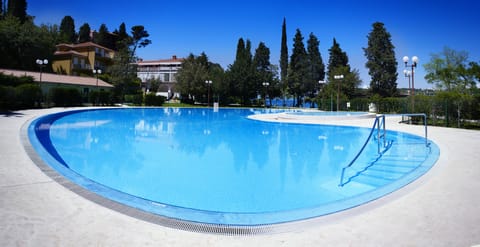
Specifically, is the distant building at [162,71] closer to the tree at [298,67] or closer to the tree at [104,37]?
the tree at [104,37]

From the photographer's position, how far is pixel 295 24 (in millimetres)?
47500

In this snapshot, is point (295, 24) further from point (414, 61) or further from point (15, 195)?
point (15, 195)

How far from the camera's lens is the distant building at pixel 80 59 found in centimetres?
4559

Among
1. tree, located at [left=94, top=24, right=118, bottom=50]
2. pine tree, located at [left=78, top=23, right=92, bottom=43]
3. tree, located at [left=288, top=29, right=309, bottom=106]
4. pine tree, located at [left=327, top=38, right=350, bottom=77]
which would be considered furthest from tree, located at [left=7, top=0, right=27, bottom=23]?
pine tree, located at [left=327, top=38, right=350, bottom=77]

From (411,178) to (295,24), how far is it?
46.4 metres

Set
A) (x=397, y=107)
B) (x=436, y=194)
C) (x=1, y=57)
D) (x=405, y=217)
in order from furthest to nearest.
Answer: (x=1, y=57), (x=397, y=107), (x=436, y=194), (x=405, y=217)

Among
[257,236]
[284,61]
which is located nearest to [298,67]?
[284,61]

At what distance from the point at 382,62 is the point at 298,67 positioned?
12.6m

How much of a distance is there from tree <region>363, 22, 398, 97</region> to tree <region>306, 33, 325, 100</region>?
803 centimetres

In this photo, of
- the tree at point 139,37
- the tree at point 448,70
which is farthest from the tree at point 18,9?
the tree at point 448,70

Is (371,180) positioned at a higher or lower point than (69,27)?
lower

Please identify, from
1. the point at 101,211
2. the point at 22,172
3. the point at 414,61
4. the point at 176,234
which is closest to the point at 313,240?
the point at 176,234

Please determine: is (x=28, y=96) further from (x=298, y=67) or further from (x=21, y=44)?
(x=298, y=67)

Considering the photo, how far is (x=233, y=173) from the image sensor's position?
6695 millimetres
